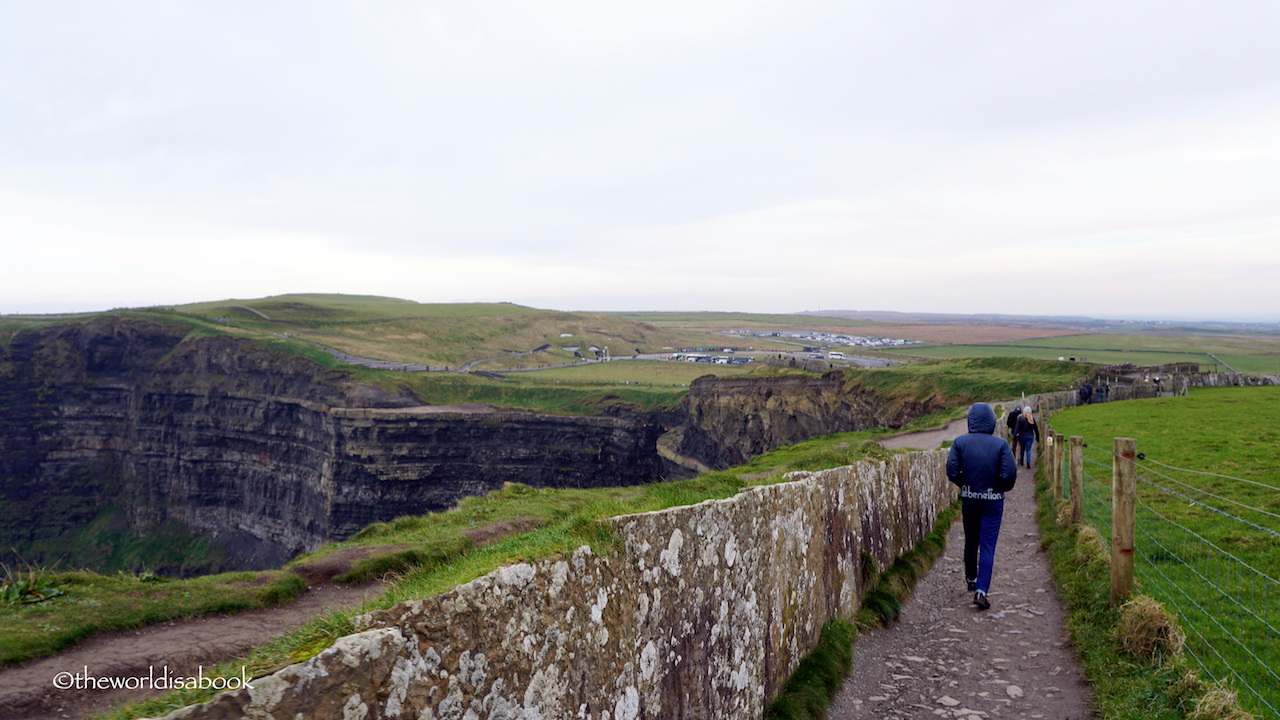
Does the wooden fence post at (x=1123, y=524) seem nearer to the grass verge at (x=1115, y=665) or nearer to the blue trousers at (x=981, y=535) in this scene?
the grass verge at (x=1115, y=665)

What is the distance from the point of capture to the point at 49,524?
94.1 meters

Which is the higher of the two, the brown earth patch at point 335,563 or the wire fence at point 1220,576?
the wire fence at point 1220,576

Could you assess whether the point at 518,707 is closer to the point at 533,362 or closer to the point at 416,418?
the point at 416,418

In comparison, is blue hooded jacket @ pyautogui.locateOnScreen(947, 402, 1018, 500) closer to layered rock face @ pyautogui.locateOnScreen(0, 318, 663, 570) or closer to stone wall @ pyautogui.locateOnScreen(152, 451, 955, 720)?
stone wall @ pyautogui.locateOnScreen(152, 451, 955, 720)

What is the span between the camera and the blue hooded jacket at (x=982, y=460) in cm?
969

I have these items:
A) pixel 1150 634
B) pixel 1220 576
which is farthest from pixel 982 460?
pixel 1220 576

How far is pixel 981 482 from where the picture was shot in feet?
32.6

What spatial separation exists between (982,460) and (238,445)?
98310 mm

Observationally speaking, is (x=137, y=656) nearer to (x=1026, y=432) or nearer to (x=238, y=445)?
(x=1026, y=432)

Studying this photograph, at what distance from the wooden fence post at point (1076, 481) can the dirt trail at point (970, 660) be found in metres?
1.90

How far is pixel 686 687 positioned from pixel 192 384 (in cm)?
10730

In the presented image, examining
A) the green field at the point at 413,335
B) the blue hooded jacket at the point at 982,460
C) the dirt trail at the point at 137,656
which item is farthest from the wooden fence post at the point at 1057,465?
the green field at the point at 413,335

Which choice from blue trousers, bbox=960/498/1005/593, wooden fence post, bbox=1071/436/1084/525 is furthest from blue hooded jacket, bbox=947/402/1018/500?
wooden fence post, bbox=1071/436/1084/525

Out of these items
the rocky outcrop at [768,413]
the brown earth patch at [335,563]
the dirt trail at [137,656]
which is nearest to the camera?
the dirt trail at [137,656]
